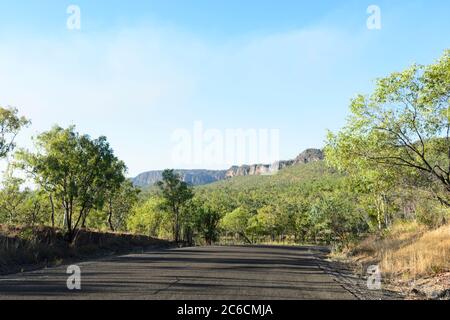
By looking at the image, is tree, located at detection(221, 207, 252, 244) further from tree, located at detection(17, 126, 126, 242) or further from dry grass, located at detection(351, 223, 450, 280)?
dry grass, located at detection(351, 223, 450, 280)

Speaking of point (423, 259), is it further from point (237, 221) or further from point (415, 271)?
point (237, 221)

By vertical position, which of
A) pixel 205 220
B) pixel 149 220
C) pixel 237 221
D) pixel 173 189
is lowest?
pixel 237 221

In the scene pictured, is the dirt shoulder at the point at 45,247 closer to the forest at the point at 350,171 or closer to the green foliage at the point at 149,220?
the forest at the point at 350,171

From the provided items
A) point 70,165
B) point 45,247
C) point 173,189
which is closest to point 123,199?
point 173,189

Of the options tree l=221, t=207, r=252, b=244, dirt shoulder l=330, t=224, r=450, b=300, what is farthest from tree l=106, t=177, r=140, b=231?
tree l=221, t=207, r=252, b=244

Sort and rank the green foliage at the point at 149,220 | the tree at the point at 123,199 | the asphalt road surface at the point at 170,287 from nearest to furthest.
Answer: the asphalt road surface at the point at 170,287, the tree at the point at 123,199, the green foliage at the point at 149,220

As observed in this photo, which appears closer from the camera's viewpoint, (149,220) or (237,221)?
(149,220)

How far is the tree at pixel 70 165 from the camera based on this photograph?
3161cm

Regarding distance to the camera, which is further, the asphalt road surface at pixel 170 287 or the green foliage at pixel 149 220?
the green foliage at pixel 149 220

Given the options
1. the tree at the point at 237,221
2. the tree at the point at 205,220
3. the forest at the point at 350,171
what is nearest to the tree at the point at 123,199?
the forest at the point at 350,171

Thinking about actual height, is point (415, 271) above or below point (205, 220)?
above

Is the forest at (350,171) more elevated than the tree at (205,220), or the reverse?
the forest at (350,171)

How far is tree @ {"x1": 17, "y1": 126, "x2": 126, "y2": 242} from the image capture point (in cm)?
3161

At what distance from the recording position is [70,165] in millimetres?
32031
